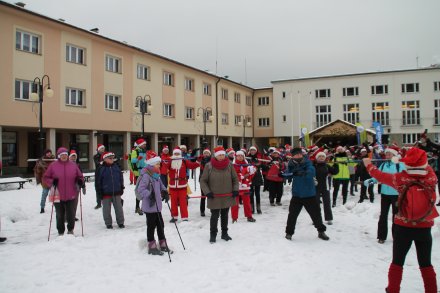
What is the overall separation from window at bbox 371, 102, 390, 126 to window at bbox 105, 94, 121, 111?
3234 cm

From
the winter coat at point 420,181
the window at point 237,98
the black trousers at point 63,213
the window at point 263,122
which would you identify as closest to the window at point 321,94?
the window at point 263,122

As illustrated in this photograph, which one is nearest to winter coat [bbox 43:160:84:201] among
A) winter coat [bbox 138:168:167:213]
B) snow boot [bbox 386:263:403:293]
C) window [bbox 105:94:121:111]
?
winter coat [bbox 138:168:167:213]

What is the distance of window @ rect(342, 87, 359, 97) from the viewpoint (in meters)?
42.4

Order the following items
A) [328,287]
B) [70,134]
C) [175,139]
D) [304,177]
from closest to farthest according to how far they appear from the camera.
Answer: [328,287] < [304,177] < [70,134] < [175,139]

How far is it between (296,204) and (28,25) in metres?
19.5

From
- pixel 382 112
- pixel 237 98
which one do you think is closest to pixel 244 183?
pixel 237 98

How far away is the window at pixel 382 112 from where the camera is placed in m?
41.4

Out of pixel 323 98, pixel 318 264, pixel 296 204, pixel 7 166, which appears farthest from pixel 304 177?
pixel 323 98

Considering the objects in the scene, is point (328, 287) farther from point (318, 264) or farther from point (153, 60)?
point (153, 60)

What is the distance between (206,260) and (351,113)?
137 ft

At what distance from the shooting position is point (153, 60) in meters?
28.0

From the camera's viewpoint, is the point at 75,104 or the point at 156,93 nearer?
the point at 75,104

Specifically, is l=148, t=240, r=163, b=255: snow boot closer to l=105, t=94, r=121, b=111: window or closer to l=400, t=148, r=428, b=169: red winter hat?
l=400, t=148, r=428, b=169: red winter hat

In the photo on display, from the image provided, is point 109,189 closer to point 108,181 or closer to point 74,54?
point 108,181
